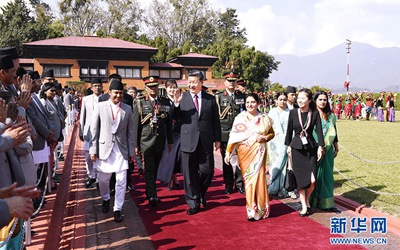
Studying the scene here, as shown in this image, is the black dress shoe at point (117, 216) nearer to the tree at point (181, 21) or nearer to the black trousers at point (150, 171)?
the black trousers at point (150, 171)

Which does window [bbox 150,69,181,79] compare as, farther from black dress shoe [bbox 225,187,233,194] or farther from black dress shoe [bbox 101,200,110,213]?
black dress shoe [bbox 101,200,110,213]

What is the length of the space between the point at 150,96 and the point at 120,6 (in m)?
50.0

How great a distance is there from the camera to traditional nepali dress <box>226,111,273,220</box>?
18.6 ft

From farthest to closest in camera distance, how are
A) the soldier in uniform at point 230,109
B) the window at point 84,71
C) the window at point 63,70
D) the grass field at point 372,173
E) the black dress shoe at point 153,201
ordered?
1. the window at point 84,71
2. the window at point 63,70
3. the soldier in uniform at point 230,109
4. the grass field at point 372,173
5. the black dress shoe at point 153,201

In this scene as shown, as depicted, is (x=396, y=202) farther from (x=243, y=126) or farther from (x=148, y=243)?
(x=148, y=243)

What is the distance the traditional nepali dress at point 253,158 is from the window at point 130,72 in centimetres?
3357

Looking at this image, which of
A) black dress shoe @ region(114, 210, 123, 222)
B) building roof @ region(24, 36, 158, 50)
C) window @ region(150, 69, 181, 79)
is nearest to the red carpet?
black dress shoe @ region(114, 210, 123, 222)

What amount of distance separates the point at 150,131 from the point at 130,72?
33183 millimetres

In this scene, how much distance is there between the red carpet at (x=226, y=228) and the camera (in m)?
4.73

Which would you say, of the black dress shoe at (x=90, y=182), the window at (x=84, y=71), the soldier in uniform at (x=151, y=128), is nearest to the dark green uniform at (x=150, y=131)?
the soldier in uniform at (x=151, y=128)

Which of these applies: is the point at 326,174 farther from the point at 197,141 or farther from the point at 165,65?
the point at 165,65

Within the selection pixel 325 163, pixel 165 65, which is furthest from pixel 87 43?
pixel 325 163

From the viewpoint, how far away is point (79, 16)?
52.6 m

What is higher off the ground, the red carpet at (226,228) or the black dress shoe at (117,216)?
the black dress shoe at (117,216)
